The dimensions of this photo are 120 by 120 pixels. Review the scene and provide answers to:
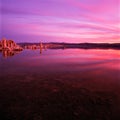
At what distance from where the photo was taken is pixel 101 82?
14.0m

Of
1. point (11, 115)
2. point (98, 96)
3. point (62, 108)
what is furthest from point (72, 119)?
point (98, 96)

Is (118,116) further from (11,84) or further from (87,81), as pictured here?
(11,84)

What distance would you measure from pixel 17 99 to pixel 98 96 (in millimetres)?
4398

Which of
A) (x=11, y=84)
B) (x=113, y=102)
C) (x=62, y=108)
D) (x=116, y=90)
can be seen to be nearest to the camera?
(x=62, y=108)

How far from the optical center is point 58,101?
9.78 meters

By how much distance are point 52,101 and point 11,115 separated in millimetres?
2390

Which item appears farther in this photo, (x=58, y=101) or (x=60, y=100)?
(x=60, y=100)

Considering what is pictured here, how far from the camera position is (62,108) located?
8.88 meters

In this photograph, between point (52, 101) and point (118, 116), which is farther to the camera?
point (52, 101)

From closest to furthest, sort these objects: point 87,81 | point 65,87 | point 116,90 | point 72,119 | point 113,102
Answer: point 72,119
point 113,102
point 116,90
point 65,87
point 87,81

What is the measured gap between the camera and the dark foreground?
26.8 feet

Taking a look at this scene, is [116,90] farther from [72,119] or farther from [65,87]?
[72,119]

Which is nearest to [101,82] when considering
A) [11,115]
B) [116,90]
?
[116,90]

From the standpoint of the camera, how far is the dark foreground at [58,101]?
816cm
